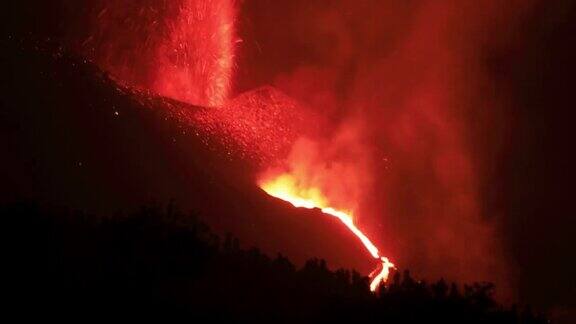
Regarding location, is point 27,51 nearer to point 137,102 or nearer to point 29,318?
point 137,102

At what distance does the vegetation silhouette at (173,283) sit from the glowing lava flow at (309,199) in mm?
15336

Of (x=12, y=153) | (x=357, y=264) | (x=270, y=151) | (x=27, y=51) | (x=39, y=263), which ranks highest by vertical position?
(x=270, y=151)

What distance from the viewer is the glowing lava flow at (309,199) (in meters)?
29.0

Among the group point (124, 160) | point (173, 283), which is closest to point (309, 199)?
point (124, 160)

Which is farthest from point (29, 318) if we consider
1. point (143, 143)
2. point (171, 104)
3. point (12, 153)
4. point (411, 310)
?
point (171, 104)

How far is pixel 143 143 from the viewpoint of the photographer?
23578 mm

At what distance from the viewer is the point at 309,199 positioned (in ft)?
108

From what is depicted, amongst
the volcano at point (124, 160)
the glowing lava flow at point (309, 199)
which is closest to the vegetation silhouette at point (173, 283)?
the volcano at point (124, 160)

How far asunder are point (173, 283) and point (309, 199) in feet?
74.6

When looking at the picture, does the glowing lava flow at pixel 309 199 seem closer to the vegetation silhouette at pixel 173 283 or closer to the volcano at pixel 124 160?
the volcano at pixel 124 160

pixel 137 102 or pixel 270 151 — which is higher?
pixel 270 151

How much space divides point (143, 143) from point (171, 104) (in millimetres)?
4675

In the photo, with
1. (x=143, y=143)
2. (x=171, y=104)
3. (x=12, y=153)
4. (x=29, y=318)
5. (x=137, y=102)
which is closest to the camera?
(x=29, y=318)

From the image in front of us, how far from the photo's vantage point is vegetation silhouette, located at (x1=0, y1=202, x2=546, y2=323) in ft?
31.1
